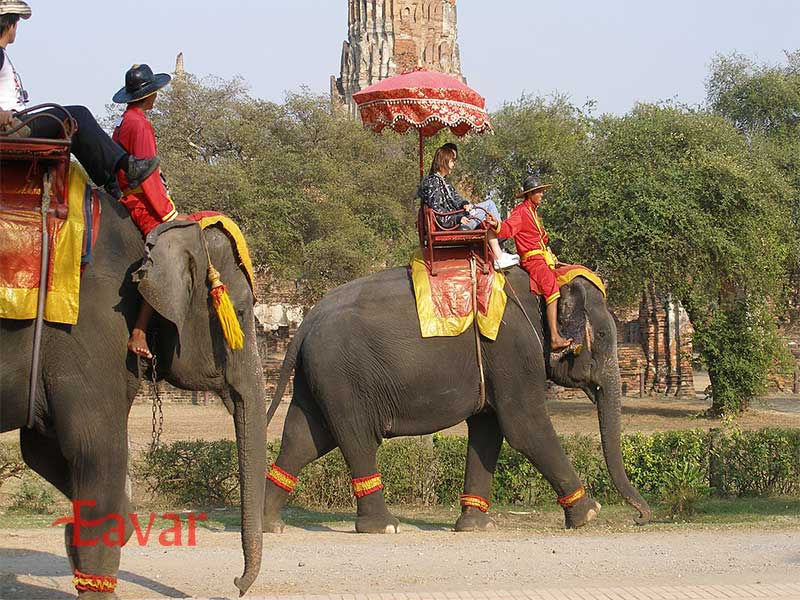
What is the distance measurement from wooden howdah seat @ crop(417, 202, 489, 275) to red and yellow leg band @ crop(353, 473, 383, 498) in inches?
73.5

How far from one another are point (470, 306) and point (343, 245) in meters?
24.9

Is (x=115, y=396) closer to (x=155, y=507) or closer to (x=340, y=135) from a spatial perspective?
(x=155, y=507)

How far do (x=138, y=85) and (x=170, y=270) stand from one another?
1.23 meters

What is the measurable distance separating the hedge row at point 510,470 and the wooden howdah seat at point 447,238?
10.2 feet

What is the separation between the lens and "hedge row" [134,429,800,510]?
1277cm

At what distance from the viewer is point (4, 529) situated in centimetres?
1021

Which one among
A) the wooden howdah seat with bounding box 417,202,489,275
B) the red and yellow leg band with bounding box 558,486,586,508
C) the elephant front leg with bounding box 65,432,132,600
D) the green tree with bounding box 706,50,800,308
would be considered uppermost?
the green tree with bounding box 706,50,800,308

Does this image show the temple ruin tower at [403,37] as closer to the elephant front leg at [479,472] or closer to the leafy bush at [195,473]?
the leafy bush at [195,473]

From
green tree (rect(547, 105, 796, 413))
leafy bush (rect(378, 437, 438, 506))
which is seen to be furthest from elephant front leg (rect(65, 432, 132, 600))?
green tree (rect(547, 105, 796, 413))

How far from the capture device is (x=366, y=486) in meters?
10.5

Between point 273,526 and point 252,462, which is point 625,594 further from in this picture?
point 273,526

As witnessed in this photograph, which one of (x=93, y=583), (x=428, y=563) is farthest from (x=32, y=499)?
(x=93, y=583)

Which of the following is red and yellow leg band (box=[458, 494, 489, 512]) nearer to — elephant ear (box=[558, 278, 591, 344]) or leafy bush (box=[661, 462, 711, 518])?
elephant ear (box=[558, 278, 591, 344])

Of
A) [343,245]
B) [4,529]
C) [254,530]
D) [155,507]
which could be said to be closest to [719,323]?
[343,245]
